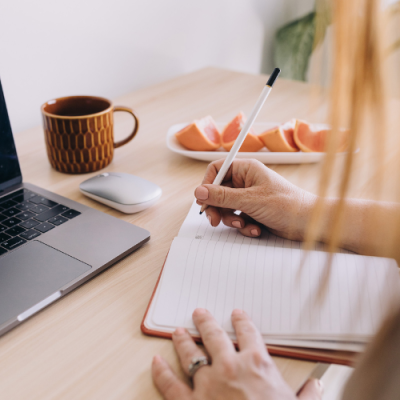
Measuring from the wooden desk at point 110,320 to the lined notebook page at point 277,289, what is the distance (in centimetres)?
4

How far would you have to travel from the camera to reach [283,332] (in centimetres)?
44

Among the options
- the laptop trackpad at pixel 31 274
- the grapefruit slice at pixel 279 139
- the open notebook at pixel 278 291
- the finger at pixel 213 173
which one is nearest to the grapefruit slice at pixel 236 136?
the grapefruit slice at pixel 279 139

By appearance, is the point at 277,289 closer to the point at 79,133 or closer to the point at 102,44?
the point at 79,133

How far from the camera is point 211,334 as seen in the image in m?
0.42

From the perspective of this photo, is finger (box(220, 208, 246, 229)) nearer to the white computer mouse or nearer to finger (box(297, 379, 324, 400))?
the white computer mouse

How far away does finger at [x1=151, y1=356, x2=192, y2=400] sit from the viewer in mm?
370

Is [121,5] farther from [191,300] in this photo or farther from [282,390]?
[282,390]

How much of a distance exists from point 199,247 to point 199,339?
0.14 meters

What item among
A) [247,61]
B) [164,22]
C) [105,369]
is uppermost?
[164,22]

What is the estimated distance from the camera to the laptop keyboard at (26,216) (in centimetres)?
57

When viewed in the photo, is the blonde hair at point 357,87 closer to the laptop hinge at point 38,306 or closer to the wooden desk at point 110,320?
the wooden desk at point 110,320

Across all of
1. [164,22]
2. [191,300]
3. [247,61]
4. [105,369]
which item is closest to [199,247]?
[191,300]

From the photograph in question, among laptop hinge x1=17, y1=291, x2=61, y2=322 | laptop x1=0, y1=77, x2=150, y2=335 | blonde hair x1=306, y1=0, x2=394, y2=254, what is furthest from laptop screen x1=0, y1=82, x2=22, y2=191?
blonde hair x1=306, y1=0, x2=394, y2=254

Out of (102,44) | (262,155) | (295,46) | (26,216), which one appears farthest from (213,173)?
(295,46)
